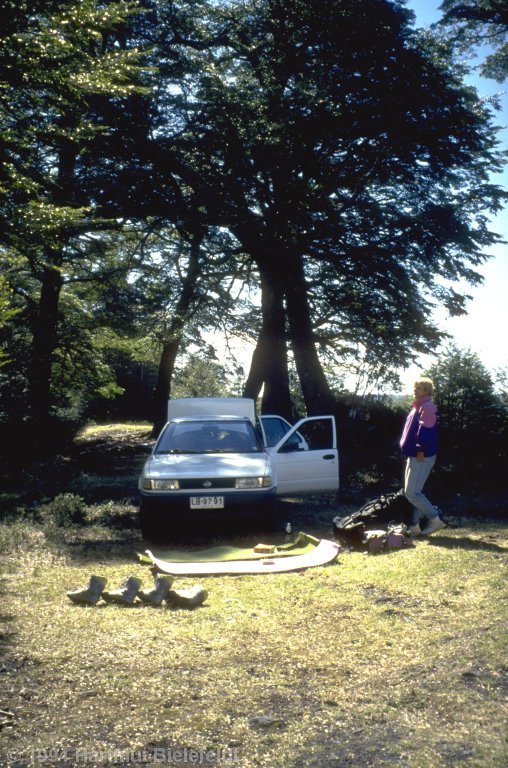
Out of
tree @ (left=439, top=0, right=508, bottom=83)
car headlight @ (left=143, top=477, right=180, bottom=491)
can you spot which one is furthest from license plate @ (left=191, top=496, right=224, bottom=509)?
tree @ (left=439, top=0, right=508, bottom=83)

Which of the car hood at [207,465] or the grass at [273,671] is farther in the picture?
the car hood at [207,465]

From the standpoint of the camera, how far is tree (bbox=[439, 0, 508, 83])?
2339 centimetres

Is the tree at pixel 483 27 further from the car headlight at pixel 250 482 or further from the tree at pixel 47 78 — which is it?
the car headlight at pixel 250 482

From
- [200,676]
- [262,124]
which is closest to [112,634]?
[200,676]

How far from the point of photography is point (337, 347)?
26703 mm

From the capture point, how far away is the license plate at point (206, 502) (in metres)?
10.2

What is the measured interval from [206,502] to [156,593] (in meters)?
3.56

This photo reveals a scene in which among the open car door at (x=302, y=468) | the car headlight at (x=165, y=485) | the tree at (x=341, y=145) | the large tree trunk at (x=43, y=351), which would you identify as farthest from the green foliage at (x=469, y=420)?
the large tree trunk at (x=43, y=351)

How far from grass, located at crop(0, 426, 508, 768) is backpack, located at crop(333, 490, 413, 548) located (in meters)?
1.51

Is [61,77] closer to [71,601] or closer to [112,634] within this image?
[71,601]

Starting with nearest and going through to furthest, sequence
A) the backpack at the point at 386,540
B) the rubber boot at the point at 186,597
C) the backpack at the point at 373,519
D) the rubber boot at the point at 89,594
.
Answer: the rubber boot at the point at 186,597 < the rubber boot at the point at 89,594 < the backpack at the point at 386,540 < the backpack at the point at 373,519

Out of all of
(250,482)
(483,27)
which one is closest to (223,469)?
(250,482)

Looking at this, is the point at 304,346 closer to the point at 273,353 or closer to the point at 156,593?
the point at 273,353

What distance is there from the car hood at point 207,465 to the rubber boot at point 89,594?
3636 millimetres
